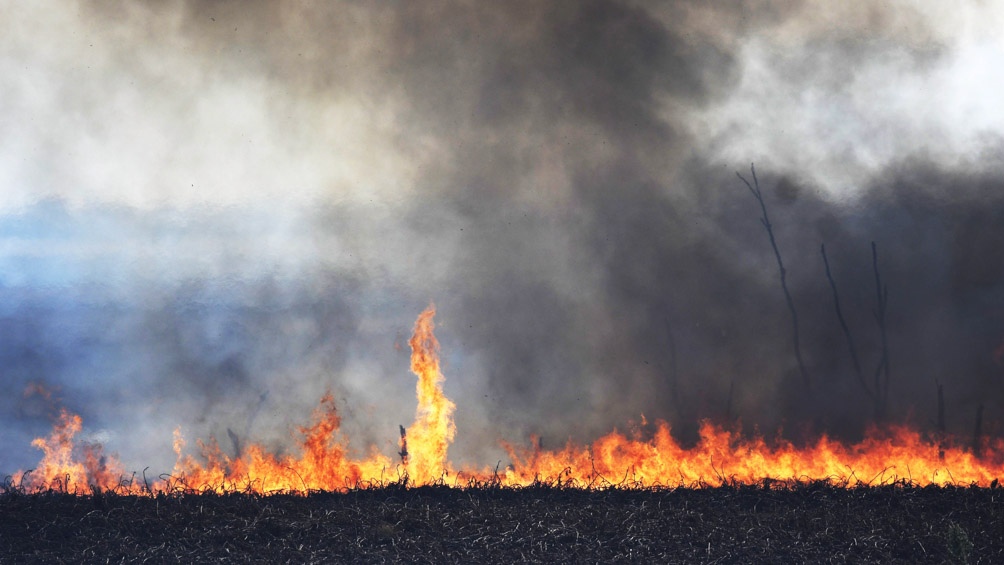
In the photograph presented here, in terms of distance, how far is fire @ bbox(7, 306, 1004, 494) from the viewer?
33.8ft

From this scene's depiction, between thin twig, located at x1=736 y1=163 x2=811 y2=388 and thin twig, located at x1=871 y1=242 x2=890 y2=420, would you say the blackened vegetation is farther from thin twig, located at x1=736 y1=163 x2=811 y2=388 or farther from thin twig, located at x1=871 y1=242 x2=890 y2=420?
thin twig, located at x1=871 y1=242 x2=890 y2=420

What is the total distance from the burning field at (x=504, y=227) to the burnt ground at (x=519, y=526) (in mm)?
1758

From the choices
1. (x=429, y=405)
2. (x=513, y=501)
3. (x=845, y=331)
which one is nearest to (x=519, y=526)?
(x=513, y=501)

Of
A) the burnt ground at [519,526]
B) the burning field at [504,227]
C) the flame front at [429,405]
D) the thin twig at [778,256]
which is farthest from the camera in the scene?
the thin twig at [778,256]

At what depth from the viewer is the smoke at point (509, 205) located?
11.1 metres

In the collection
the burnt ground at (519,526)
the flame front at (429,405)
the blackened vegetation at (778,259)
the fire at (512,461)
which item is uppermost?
the blackened vegetation at (778,259)

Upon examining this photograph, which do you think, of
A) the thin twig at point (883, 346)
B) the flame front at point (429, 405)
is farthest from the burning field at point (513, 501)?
the thin twig at point (883, 346)

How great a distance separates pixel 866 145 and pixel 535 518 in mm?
6414

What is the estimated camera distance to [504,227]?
1133cm

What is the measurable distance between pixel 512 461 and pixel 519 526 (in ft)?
8.85

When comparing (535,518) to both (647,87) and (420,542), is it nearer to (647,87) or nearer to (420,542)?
(420,542)

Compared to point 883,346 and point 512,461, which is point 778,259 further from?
point 512,461

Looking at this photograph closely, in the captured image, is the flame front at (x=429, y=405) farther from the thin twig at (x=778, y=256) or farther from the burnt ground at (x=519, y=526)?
the thin twig at (x=778, y=256)

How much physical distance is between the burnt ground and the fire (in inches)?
31.1
